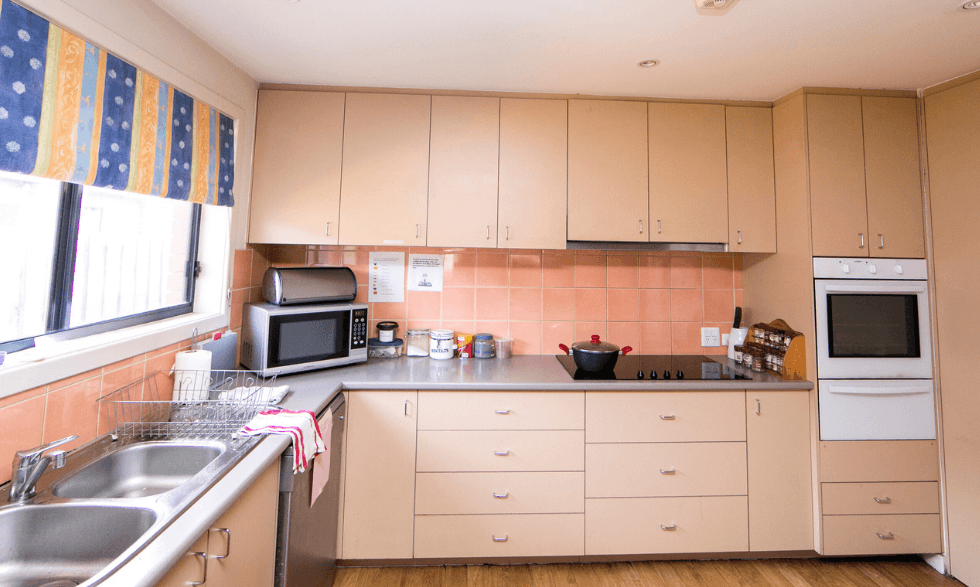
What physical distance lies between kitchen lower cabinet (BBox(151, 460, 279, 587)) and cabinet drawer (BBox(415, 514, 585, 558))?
807mm

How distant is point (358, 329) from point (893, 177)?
2843mm

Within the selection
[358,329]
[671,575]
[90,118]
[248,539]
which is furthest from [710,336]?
[90,118]

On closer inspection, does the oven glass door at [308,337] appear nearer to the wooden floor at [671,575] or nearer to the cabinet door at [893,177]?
the wooden floor at [671,575]

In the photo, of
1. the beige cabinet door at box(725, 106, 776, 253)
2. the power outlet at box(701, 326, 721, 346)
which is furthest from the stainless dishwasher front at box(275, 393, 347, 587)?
the beige cabinet door at box(725, 106, 776, 253)

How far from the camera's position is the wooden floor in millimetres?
1913

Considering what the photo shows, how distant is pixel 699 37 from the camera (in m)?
1.75

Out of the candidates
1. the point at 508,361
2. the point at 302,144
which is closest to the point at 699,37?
the point at 508,361

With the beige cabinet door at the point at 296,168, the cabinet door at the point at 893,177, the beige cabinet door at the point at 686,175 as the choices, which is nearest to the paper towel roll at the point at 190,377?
the beige cabinet door at the point at 296,168

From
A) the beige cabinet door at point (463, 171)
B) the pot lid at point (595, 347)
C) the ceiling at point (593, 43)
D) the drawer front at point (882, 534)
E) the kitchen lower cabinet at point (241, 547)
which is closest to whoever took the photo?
the kitchen lower cabinet at point (241, 547)

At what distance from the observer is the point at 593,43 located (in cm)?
180

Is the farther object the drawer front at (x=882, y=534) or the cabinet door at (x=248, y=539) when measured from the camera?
the drawer front at (x=882, y=534)

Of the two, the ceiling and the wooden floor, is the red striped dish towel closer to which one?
the wooden floor

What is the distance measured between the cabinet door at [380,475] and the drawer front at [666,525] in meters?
0.88

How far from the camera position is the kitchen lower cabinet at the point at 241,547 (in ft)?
3.00
